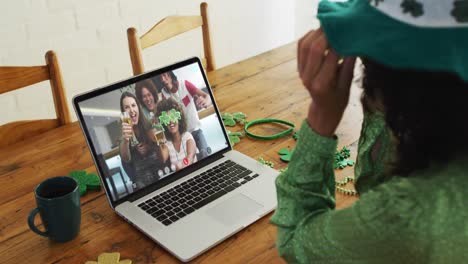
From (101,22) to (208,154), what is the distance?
4.63 ft

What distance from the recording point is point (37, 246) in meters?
1.00

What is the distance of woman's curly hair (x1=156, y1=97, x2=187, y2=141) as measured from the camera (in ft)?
3.82

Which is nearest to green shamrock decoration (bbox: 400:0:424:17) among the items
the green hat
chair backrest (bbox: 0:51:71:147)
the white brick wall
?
the green hat

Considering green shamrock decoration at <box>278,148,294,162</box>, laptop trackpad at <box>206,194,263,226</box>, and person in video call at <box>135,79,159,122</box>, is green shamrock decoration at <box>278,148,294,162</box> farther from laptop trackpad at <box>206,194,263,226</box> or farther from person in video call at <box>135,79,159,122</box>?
person in video call at <box>135,79,159,122</box>

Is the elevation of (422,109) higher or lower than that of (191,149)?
higher

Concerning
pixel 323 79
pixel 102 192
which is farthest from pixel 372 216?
pixel 102 192

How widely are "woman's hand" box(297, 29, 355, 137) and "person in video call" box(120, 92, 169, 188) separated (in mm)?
475

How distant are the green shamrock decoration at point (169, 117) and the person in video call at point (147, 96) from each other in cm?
2

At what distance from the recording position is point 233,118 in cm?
147

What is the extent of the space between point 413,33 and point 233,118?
944 mm

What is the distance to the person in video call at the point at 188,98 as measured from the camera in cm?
120

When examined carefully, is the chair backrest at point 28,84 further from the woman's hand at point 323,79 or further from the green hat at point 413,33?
the green hat at point 413,33

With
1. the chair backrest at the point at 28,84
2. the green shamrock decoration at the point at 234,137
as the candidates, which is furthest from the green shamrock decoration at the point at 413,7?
the chair backrest at the point at 28,84

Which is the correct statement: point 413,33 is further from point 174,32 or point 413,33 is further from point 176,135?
point 174,32
